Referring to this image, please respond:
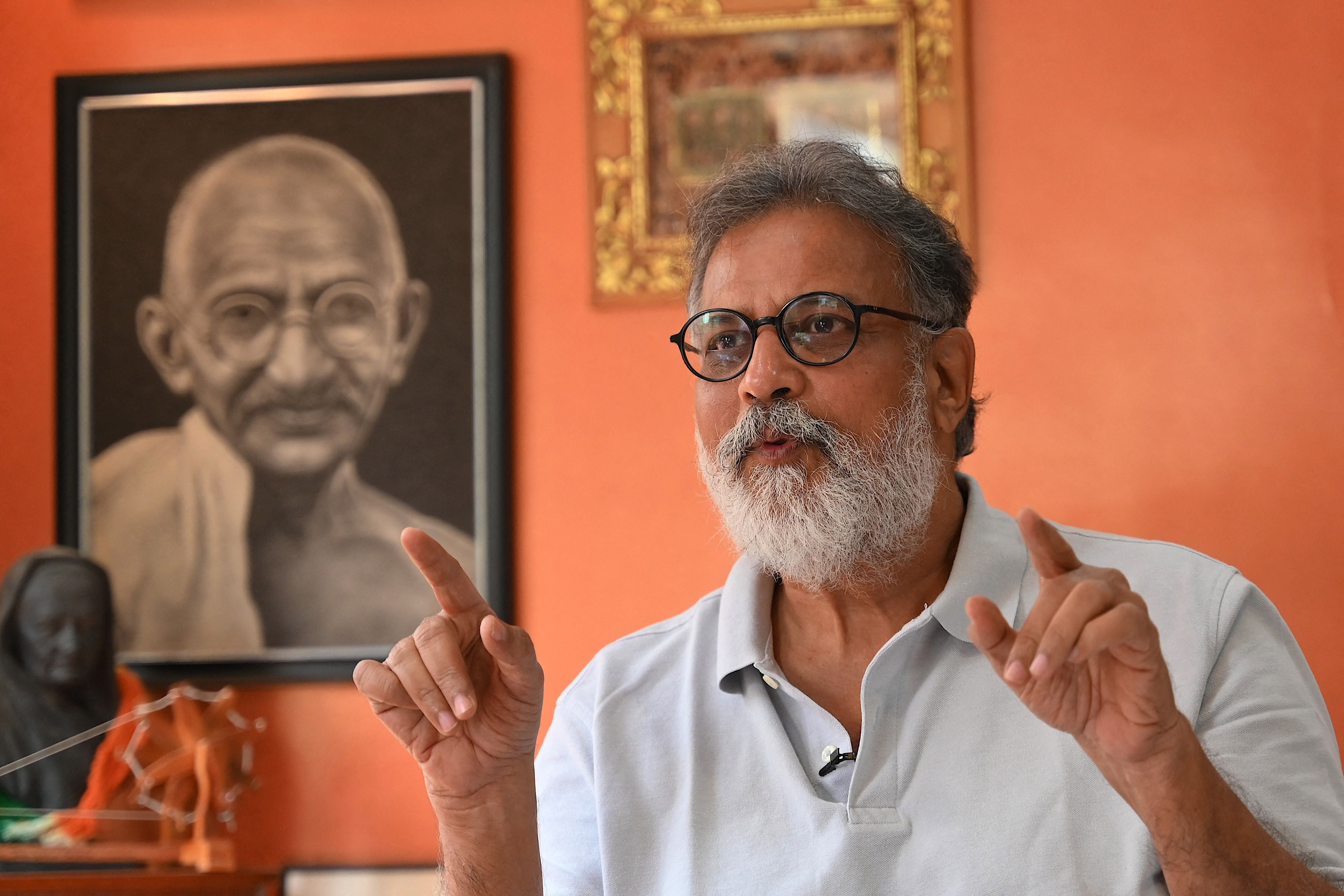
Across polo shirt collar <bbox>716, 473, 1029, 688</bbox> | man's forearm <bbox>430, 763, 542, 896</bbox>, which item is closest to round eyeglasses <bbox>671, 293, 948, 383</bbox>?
polo shirt collar <bbox>716, 473, 1029, 688</bbox>

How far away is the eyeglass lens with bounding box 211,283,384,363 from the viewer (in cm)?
261

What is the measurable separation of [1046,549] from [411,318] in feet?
5.98

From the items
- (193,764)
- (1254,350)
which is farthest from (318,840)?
(1254,350)

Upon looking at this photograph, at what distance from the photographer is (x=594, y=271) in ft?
8.53

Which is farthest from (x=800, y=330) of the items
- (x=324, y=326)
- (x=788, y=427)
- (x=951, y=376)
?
(x=324, y=326)

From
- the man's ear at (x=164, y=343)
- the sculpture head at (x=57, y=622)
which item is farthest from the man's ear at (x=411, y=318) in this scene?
the sculpture head at (x=57, y=622)

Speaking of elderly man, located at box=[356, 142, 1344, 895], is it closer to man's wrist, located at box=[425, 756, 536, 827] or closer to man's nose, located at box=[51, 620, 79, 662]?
man's wrist, located at box=[425, 756, 536, 827]

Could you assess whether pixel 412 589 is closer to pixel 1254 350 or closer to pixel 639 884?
pixel 639 884

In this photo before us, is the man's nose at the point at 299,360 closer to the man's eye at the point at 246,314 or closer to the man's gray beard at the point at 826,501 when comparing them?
the man's eye at the point at 246,314

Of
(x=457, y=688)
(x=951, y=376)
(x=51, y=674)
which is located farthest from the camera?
(x=51, y=674)

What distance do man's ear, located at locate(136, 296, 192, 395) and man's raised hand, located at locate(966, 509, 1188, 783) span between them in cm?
209

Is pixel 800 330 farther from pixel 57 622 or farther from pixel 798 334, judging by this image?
pixel 57 622

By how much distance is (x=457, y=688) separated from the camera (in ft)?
3.76

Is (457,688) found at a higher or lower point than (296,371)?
lower
